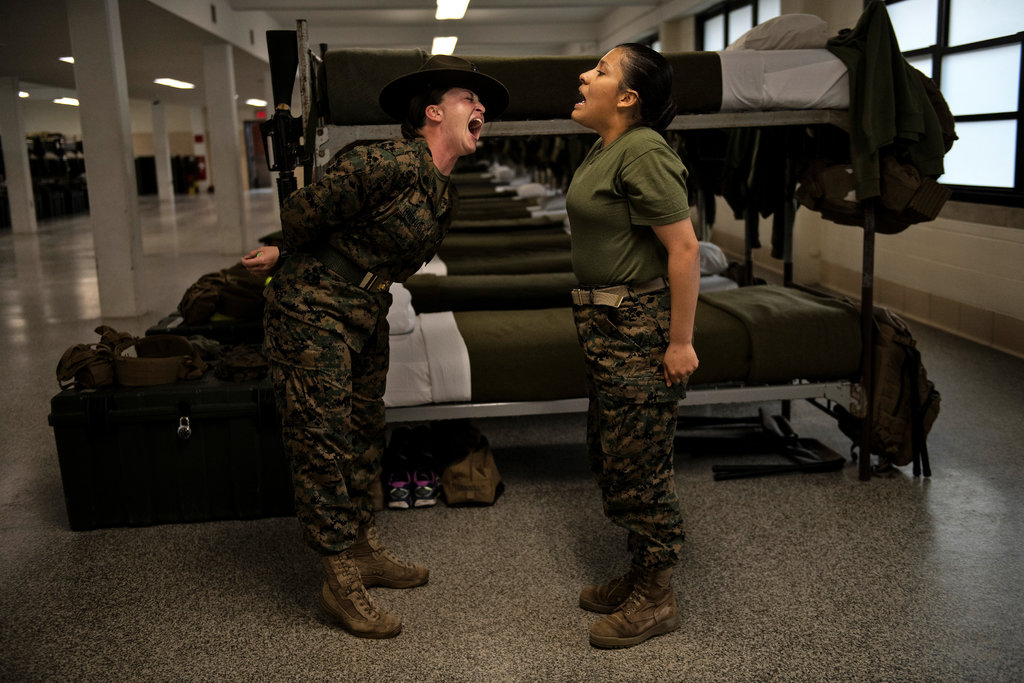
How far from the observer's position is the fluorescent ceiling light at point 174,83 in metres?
17.6

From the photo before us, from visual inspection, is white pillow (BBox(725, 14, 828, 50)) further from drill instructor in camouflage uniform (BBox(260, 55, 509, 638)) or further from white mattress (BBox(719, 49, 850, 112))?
drill instructor in camouflage uniform (BBox(260, 55, 509, 638))

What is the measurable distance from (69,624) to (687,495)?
2.36m

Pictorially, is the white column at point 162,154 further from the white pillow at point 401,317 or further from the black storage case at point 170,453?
the black storage case at point 170,453

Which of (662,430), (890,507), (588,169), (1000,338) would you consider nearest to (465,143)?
(588,169)

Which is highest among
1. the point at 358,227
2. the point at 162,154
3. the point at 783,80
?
the point at 162,154

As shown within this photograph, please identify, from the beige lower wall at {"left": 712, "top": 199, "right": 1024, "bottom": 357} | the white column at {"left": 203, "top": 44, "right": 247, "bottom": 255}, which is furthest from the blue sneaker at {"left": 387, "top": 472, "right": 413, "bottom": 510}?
the white column at {"left": 203, "top": 44, "right": 247, "bottom": 255}

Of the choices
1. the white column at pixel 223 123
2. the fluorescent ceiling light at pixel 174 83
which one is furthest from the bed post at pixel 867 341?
the fluorescent ceiling light at pixel 174 83

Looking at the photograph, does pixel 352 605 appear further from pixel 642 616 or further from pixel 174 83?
pixel 174 83

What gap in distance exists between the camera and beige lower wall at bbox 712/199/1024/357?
5.94 m

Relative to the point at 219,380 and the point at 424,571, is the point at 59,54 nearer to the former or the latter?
the point at 219,380

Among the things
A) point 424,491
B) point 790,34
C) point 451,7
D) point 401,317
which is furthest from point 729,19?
point 424,491

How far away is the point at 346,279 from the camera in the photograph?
2.66 m

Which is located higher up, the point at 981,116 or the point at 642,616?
the point at 981,116

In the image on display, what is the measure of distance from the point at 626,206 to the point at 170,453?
2.15 m
